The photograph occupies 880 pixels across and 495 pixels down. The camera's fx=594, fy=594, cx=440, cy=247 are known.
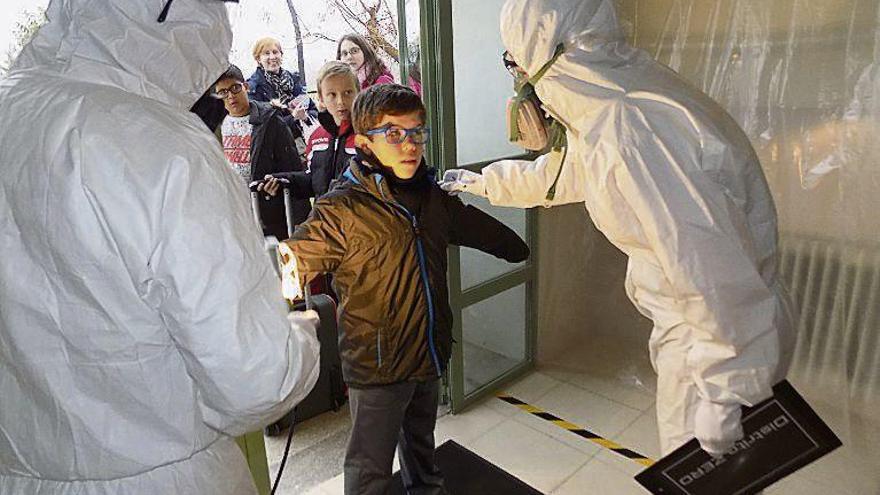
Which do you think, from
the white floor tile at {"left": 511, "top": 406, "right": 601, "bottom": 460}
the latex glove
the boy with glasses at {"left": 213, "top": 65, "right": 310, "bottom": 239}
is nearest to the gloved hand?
the latex glove

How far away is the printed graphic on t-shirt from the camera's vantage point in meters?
3.08

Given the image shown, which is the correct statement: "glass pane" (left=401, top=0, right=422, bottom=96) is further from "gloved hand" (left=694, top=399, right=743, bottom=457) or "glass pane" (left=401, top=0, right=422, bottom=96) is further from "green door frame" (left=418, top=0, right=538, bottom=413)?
"gloved hand" (left=694, top=399, right=743, bottom=457)

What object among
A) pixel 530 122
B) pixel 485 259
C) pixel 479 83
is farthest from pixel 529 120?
pixel 485 259

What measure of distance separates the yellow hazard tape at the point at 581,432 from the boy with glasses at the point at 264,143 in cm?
141

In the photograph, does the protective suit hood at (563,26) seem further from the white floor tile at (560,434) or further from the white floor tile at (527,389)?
the white floor tile at (527,389)

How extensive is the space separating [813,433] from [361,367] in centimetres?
117

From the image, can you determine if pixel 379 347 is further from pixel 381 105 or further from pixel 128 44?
pixel 128 44

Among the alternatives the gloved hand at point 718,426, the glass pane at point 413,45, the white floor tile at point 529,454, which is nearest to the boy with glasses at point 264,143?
the glass pane at point 413,45

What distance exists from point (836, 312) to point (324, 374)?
2063mm

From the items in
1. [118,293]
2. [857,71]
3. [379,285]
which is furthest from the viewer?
[857,71]

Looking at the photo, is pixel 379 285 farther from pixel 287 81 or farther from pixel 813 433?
pixel 287 81

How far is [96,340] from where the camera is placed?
0.95 metres

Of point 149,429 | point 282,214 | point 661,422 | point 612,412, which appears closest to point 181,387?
point 149,429

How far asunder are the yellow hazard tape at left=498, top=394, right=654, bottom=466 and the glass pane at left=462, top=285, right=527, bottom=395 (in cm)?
17
